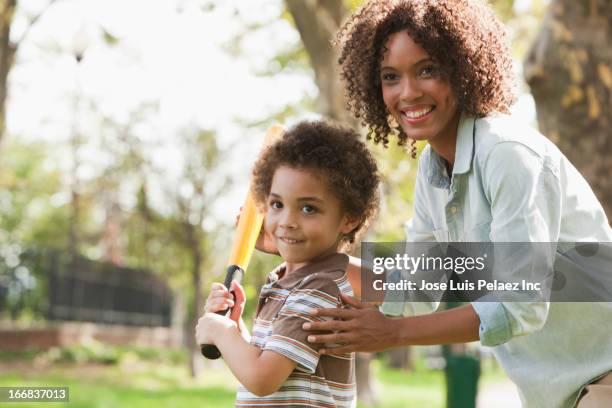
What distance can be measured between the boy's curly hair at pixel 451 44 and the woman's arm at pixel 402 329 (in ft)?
2.31

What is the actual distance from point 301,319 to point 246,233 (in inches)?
25.0

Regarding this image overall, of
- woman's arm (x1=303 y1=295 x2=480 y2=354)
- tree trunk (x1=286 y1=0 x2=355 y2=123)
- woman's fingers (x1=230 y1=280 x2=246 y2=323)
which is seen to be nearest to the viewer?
woman's arm (x1=303 y1=295 x2=480 y2=354)

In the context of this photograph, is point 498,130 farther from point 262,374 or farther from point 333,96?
point 333,96

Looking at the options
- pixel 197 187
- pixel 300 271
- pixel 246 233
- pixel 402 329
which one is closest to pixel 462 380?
pixel 246 233

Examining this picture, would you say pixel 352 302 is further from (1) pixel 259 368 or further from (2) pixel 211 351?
(2) pixel 211 351

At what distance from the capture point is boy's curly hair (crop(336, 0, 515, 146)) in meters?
2.48

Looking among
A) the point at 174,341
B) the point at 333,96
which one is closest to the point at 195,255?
the point at 174,341

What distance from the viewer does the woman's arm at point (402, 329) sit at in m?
2.10

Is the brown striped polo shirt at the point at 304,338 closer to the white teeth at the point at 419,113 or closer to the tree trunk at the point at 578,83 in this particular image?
the white teeth at the point at 419,113

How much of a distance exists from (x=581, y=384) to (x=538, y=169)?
665mm

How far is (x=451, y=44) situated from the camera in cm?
250

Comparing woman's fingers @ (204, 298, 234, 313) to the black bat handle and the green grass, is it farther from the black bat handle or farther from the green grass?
the green grass

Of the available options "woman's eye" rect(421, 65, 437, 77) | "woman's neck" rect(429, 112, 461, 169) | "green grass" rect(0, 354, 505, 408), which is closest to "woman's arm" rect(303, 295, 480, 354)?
"woman's neck" rect(429, 112, 461, 169)

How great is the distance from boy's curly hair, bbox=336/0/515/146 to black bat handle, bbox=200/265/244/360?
0.77 m
